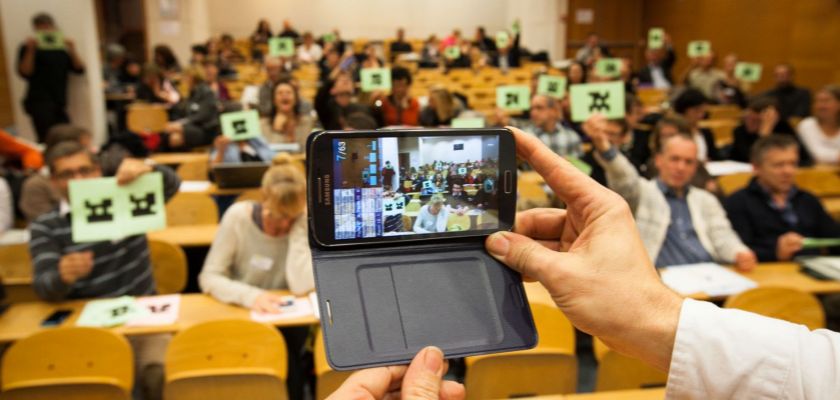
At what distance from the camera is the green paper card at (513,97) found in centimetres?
533

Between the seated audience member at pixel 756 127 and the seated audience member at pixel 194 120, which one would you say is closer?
the seated audience member at pixel 756 127

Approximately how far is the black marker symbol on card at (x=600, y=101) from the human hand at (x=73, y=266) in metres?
3.05

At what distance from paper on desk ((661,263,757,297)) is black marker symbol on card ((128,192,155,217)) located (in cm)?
243

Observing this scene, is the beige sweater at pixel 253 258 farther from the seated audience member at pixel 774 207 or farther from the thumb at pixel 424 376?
the seated audience member at pixel 774 207

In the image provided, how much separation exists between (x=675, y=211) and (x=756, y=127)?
3.28 m

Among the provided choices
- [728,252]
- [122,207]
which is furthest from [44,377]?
[728,252]

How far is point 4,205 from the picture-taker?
391 cm

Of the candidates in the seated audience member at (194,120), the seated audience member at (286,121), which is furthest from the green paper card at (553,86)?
the seated audience member at (194,120)

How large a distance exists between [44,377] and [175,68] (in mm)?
10147

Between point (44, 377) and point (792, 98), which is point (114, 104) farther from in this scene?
point (792, 98)

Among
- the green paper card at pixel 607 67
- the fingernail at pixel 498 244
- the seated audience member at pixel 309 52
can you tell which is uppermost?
the seated audience member at pixel 309 52

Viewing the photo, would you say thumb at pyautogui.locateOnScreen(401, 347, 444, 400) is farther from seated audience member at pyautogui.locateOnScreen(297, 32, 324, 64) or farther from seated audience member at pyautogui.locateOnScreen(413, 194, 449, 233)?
seated audience member at pyautogui.locateOnScreen(297, 32, 324, 64)

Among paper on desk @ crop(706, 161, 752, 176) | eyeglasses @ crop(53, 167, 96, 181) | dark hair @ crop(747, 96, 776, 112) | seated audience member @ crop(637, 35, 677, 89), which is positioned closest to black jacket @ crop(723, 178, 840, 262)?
paper on desk @ crop(706, 161, 752, 176)

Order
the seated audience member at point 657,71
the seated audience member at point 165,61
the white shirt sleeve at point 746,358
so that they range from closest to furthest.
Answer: the white shirt sleeve at point 746,358
the seated audience member at point 165,61
the seated audience member at point 657,71
